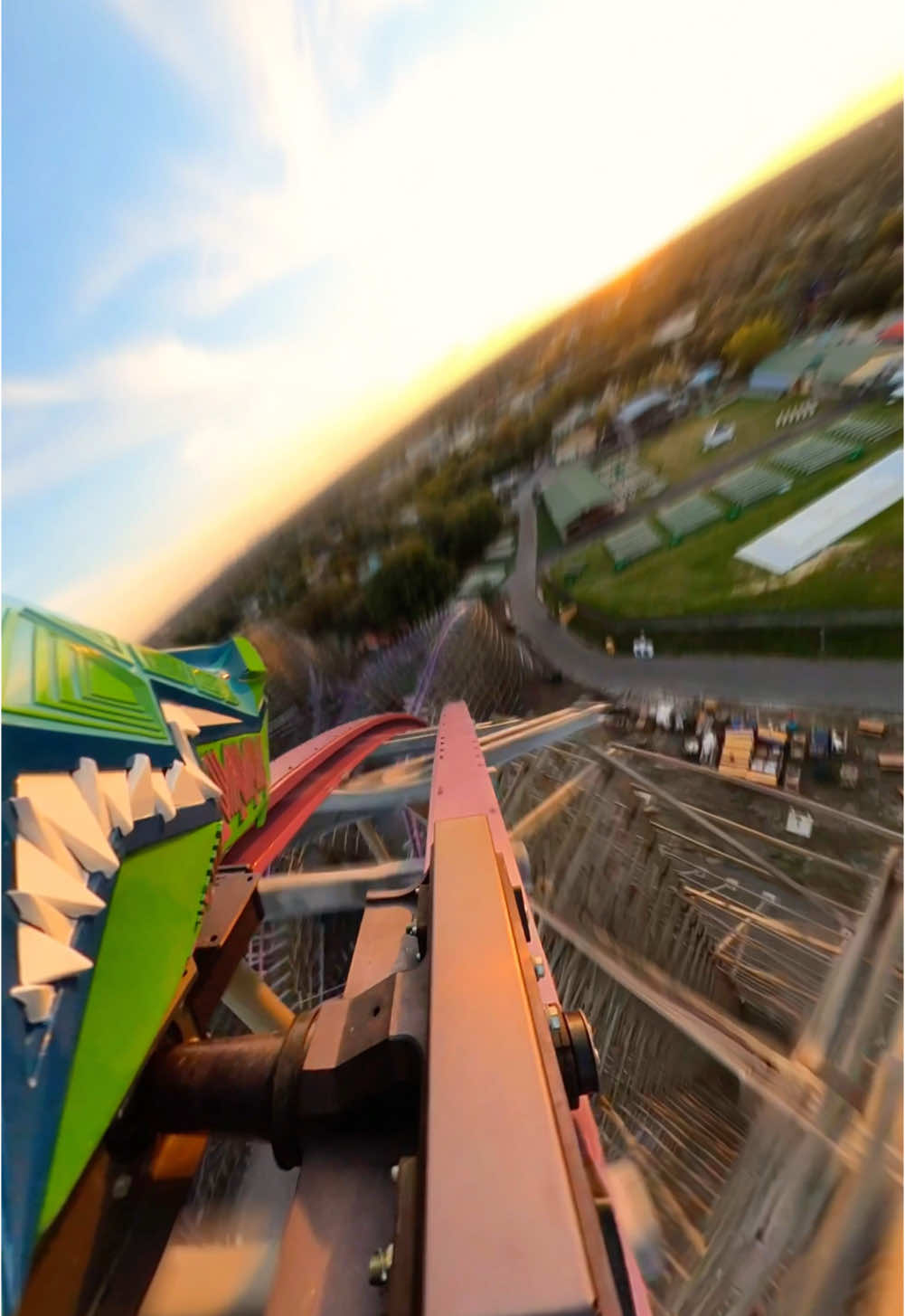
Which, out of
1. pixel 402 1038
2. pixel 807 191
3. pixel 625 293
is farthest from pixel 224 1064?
pixel 807 191

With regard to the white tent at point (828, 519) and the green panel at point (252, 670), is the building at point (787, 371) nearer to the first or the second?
the white tent at point (828, 519)

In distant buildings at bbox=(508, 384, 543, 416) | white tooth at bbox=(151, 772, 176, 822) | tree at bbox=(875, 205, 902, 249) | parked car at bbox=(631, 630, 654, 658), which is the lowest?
white tooth at bbox=(151, 772, 176, 822)

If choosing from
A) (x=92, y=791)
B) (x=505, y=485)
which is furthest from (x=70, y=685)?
(x=505, y=485)

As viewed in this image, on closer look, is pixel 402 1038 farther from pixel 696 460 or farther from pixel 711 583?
pixel 696 460

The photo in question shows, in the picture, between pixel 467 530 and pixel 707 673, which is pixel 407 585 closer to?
pixel 467 530

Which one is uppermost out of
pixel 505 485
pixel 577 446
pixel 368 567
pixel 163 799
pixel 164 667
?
pixel 577 446

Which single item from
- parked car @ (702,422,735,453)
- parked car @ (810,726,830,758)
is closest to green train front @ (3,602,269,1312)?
parked car @ (810,726,830,758)

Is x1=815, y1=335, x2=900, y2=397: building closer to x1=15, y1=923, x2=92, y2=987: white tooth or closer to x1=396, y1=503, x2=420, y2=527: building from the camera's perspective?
x1=396, y1=503, x2=420, y2=527: building
